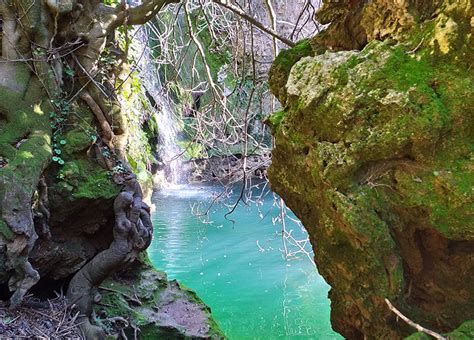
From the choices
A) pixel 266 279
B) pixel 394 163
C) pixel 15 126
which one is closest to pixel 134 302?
pixel 15 126

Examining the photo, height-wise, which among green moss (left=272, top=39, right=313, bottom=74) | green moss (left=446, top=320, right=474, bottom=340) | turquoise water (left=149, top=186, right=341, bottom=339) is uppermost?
green moss (left=272, top=39, right=313, bottom=74)

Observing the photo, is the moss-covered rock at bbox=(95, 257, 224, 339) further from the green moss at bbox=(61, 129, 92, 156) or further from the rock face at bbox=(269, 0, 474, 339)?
the rock face at bbox=(269, 0, 474, 339)

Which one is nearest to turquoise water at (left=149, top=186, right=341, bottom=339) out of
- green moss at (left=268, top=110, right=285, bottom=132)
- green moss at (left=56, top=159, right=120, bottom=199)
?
green moss at (left=56, top=159, right=120, bottom=199)

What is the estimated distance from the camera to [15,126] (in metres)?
3.50

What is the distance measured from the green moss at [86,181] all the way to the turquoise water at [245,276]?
7.43 feet

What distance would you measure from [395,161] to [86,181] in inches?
105

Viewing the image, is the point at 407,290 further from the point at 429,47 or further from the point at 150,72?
the point at 150,72

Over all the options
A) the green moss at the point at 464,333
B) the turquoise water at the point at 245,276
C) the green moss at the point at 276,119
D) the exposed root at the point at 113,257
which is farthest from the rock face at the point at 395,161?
the turquoise water at the point at 245,276

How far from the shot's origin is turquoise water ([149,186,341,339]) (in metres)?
6.68

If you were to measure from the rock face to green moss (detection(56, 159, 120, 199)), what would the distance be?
195 centimetres

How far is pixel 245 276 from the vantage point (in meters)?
8.61

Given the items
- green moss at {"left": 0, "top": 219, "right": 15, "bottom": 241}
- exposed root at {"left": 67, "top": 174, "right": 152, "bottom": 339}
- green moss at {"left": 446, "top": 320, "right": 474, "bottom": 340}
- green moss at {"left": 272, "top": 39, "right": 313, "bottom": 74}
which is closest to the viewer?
green moss at {"left": 446, "top": 320, "right": 474, "bottom": 340}

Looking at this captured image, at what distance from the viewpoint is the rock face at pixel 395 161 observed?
2.08 metres

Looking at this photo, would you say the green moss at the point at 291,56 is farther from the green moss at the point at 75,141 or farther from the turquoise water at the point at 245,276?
the turquoise water at the point at 245,276
